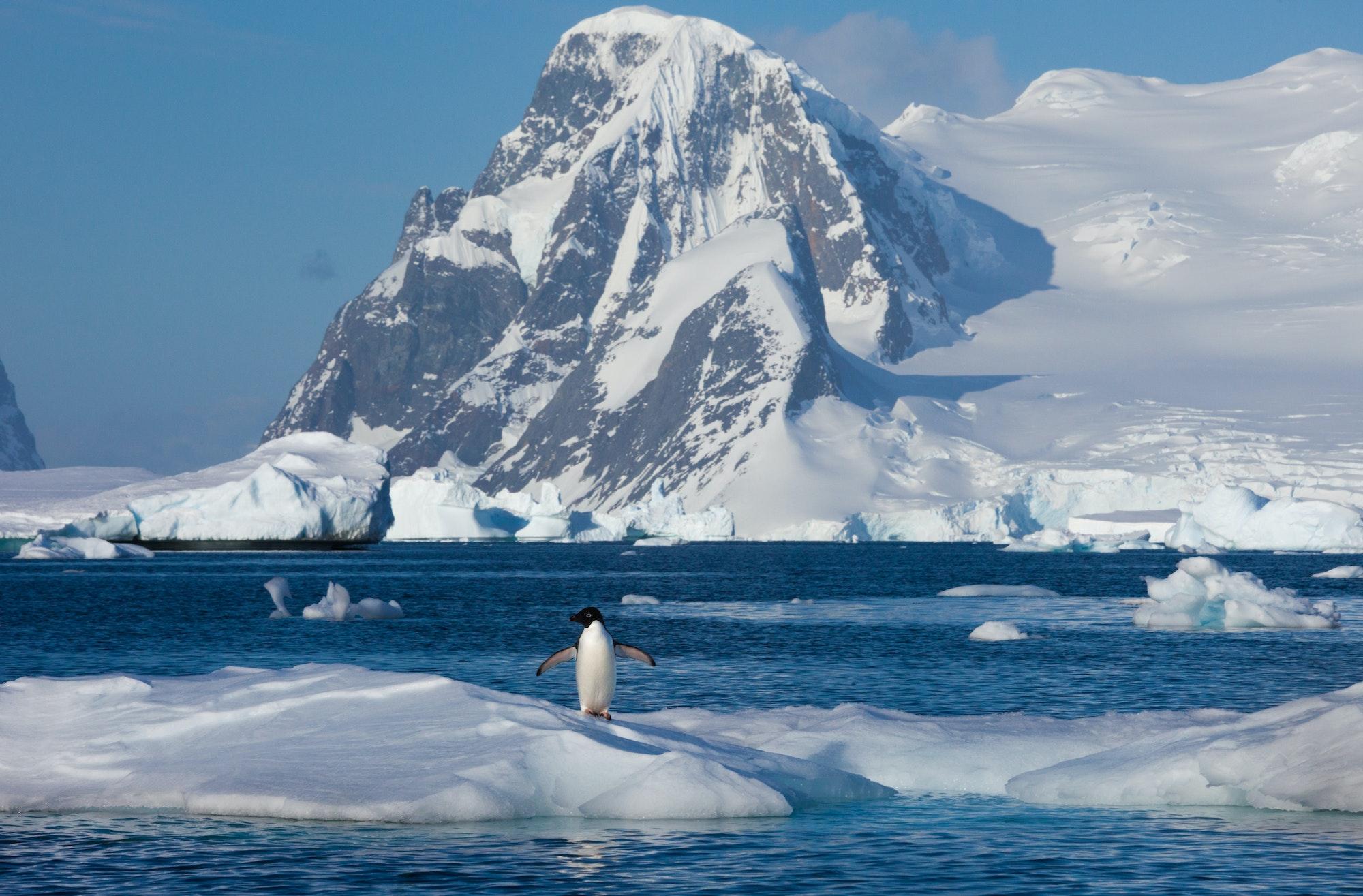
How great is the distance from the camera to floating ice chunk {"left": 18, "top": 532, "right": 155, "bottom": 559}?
435 feet

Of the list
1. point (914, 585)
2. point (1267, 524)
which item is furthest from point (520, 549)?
point (914, 585)

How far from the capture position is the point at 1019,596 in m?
86.1

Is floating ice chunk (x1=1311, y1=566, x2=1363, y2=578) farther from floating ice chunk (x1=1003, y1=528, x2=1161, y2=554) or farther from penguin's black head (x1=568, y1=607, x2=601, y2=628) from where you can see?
penguin's black head (x1=568, y1=607, x2=601, y2=628)

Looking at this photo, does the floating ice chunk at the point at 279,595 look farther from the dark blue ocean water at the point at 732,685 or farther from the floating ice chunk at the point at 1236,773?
the floating ice chunk at the point at 1236,773

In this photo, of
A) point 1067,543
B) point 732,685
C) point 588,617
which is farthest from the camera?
point 1067,543

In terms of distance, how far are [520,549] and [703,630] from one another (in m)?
136

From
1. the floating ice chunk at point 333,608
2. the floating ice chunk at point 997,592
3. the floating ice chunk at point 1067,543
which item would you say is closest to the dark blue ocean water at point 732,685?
the floating ice chunk at point 333,608

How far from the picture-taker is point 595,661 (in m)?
25.1

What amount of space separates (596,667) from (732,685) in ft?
54.8

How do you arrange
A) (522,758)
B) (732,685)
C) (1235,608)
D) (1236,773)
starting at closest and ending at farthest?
(522,758)
(1236,773)
(732,685)
(1235,608)

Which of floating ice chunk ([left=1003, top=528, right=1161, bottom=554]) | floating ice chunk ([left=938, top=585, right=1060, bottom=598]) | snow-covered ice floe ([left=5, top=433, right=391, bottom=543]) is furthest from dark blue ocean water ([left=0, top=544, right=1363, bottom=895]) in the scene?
floating ice chunk ([left=1003, top=528, right=1161, bottom=554])

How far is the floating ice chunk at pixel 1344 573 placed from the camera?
334 feet

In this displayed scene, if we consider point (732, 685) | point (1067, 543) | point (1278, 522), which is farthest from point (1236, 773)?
point (1067, 543)

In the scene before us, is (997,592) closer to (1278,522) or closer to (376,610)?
(376,610)
